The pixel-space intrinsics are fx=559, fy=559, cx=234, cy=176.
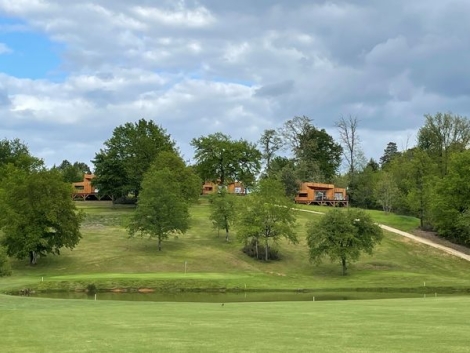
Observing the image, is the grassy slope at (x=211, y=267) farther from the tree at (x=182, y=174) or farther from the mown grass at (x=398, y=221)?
the mown grass at (x=398, y=221)

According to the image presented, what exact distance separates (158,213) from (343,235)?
23.7m

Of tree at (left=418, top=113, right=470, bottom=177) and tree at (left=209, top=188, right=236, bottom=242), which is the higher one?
tree at (left=418, top=113, right=470, bottom=177)

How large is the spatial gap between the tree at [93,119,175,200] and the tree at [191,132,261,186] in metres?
10.1

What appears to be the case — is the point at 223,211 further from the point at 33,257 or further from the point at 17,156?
the point at 17,156

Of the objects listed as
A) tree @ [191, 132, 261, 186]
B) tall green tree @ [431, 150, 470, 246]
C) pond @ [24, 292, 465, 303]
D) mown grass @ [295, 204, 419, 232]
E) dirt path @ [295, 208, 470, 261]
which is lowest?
pond @ [24, 292, 465, 303]

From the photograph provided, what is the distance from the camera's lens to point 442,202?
73812 mm

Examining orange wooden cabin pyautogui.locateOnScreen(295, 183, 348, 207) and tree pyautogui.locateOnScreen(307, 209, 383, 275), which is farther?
orange wooden cabin pyautogui.locateOnScreen(295, 183, 348, 207)

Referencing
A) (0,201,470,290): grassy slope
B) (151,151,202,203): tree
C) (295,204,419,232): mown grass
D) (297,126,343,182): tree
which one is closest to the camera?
(0,201,470,290): grassy slope

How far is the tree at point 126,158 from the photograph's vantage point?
3878 inches

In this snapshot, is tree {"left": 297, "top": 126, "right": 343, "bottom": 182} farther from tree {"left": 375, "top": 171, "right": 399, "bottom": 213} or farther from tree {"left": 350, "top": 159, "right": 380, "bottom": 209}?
tree {"left": 375, "top": 171, "right": 399, "bottom": 213}

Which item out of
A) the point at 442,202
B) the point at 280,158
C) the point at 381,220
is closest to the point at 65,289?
the point at 442,202

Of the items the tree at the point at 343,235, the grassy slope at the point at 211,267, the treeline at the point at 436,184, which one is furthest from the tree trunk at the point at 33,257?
the treeline at the point at 436,184

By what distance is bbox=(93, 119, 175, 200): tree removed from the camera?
9850cm

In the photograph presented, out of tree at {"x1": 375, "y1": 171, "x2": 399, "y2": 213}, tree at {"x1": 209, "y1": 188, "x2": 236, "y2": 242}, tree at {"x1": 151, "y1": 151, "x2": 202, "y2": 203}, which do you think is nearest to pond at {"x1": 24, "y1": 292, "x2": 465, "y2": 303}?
tree at {"x1": 209, "y1": 188, "x2": 236, "y2": 242}
